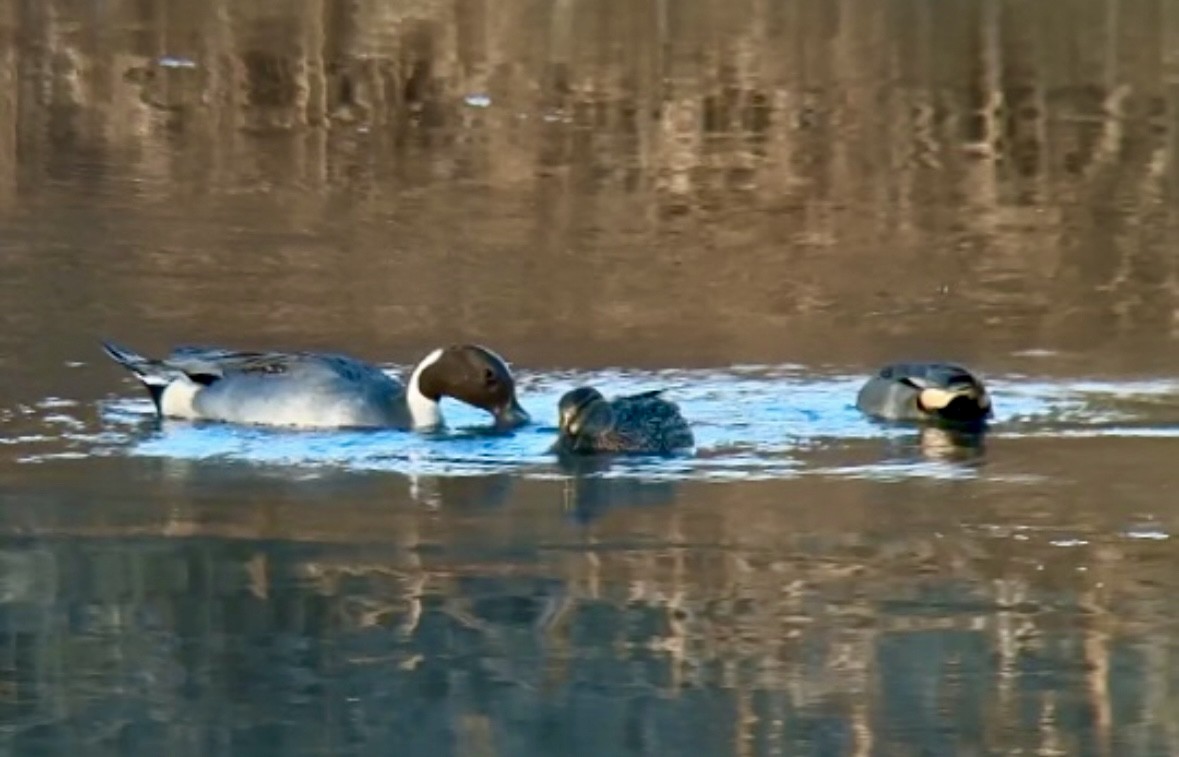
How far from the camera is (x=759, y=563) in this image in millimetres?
9008

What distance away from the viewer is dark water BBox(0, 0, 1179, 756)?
757 cm

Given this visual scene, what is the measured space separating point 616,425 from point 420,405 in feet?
3.43

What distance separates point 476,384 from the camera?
37.3ft

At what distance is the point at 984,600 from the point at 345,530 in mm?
1972

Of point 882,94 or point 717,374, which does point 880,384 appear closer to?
point 717,374

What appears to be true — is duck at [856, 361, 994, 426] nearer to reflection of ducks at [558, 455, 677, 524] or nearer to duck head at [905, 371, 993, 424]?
duck head at [905, 371, 993, 424]

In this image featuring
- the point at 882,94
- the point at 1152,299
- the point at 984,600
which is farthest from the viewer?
the point at 882,94

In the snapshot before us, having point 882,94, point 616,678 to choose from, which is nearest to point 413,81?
point 882,94

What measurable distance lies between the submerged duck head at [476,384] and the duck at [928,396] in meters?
1.29

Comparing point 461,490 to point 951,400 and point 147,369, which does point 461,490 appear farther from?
point 951,400

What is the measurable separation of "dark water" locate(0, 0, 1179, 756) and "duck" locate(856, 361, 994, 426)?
132mm

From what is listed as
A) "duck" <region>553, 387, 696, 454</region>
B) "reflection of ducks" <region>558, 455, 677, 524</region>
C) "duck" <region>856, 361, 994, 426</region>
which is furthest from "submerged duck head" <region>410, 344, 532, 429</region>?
"duck" <region>856, 361, 994, 426</region>

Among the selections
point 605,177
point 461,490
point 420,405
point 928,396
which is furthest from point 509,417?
point 605,177

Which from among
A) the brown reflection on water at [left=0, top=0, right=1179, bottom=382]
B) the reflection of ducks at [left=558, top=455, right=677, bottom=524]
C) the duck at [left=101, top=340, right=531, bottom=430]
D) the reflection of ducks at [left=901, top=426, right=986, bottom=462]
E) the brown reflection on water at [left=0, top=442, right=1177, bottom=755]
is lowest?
the brown reflection on water at [left=0, top=442, right=1177, bottom=755]
